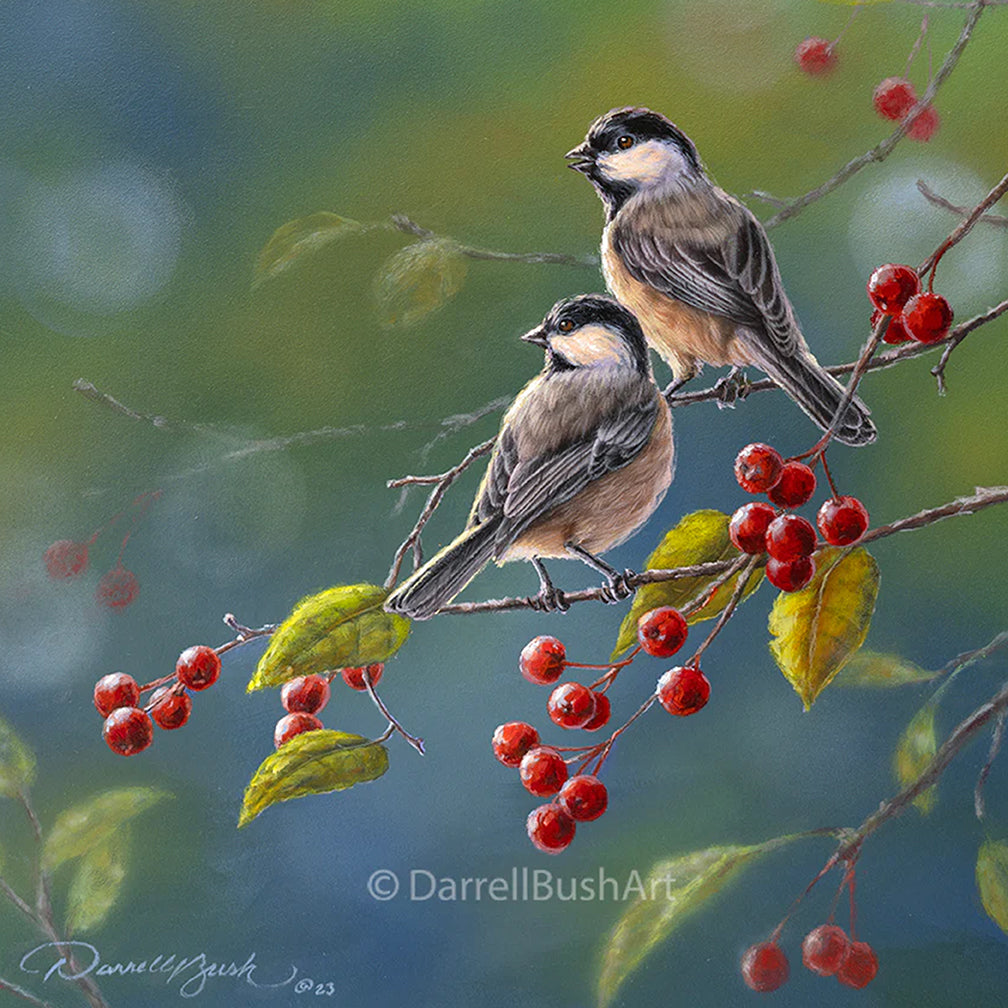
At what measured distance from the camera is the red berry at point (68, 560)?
1.42 metres

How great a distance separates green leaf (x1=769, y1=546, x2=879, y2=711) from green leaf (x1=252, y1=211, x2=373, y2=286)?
2.42ft

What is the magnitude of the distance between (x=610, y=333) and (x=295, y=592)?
1.76ft

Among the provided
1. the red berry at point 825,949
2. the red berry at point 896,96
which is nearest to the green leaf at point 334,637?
the red berry at point 825,949

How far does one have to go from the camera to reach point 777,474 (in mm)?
1278

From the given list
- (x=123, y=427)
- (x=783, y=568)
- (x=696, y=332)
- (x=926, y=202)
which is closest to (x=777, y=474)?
(x=783, y=568)

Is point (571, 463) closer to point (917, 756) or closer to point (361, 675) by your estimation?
point (361, 675)

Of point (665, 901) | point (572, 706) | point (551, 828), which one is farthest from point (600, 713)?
point (665, 901)

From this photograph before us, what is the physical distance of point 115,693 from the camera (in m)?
1.39

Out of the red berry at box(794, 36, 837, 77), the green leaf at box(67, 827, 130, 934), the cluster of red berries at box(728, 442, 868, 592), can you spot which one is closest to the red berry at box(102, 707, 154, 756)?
the green leaf at box(67, 827, 130, 934)

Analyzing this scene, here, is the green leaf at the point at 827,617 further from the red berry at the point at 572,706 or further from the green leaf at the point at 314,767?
the green leaf at the point at 314,767

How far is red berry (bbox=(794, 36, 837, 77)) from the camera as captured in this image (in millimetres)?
1408

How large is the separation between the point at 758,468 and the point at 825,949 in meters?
0.63

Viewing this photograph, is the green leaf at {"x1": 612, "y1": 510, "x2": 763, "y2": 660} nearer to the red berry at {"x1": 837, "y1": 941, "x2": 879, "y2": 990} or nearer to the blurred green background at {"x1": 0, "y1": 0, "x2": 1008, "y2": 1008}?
the blurred green background at {"x1": 0, "y1": 0, "x2": 1008, "y2": 1008}

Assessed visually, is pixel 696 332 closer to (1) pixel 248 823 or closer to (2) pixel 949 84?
(2) pixel 949 84
